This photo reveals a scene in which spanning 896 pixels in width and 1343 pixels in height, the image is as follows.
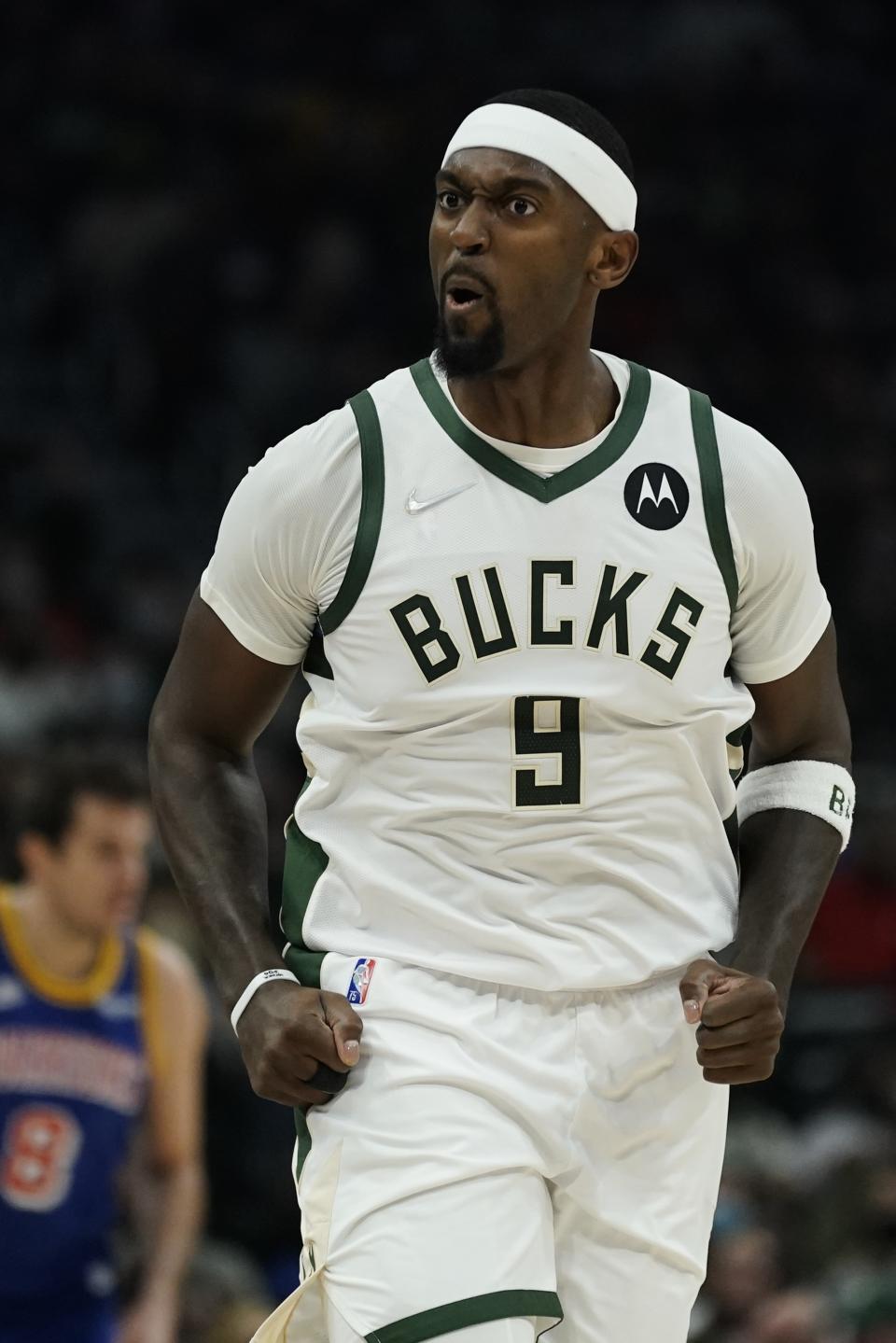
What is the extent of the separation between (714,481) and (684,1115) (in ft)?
3.22

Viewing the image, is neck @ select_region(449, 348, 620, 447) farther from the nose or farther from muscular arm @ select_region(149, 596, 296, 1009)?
muscular arm @ select_region(149, 596, 296, 1009)

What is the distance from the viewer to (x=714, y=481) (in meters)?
3.48

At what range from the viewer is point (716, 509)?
346 cm

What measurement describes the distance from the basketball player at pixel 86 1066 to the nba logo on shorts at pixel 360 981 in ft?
8.08

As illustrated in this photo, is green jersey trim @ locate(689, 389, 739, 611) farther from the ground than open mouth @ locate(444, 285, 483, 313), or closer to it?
closer to it

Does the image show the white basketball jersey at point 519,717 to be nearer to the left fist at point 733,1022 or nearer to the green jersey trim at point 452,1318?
the left fist at point 733,1022

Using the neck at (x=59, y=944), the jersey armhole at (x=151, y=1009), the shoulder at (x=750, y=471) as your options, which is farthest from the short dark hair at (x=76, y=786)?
the shoulder at (x=750, y=471)

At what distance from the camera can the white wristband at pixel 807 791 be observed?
3666mm

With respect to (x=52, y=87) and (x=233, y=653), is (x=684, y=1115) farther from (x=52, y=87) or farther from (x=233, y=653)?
(x=52, y=87)

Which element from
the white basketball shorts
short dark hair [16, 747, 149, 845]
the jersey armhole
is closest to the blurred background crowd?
the jersey armhole

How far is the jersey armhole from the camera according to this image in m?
5.90

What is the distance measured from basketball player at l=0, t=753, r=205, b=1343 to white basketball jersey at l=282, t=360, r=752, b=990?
239 cm

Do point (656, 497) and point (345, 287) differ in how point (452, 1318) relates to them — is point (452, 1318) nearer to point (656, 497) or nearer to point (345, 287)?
point (656, 497)

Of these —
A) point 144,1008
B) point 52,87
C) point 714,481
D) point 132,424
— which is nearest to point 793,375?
point 132,424
